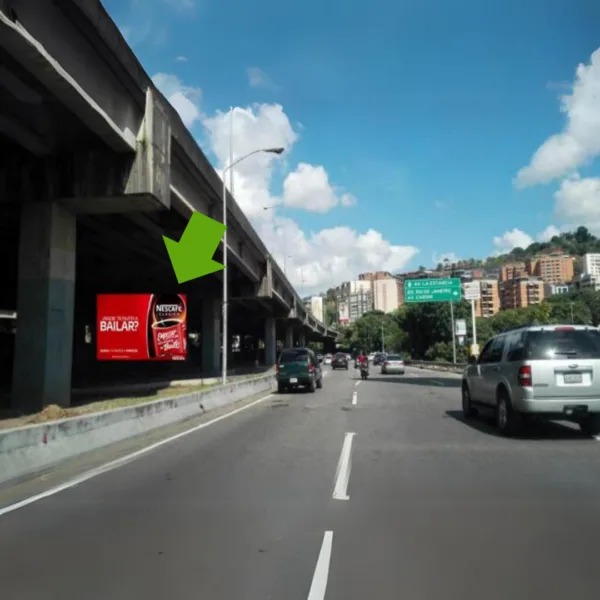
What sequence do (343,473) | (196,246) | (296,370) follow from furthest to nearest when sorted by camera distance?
(296,370) → (196,246) → (343,473)

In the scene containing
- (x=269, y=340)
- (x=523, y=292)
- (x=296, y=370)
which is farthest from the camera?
(x=523, y=292)

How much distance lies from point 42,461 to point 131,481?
1.75 metres

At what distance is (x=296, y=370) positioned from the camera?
2745cm

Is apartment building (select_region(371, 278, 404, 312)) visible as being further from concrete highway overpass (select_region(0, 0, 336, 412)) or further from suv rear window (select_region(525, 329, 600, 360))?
suv rear window (select_region(525, 329, 600, 360))

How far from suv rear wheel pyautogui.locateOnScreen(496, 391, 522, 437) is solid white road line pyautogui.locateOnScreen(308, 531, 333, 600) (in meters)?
7.04

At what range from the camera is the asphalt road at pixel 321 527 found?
4.56 metres

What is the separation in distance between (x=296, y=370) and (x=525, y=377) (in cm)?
1701

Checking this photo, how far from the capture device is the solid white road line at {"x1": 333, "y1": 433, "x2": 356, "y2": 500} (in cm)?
738

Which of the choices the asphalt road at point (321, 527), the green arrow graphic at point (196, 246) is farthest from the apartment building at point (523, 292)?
the asphalt road at point (321, 527)

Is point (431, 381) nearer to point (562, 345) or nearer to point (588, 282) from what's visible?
point (562, 345)

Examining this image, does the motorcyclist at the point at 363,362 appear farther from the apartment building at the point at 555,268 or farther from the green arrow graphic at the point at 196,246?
the apartment building at the point at 555,268

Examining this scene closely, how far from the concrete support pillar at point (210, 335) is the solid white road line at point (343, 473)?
31.0m

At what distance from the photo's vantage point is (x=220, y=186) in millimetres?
25172

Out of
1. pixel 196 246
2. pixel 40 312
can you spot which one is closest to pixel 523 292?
pixel 196 246
